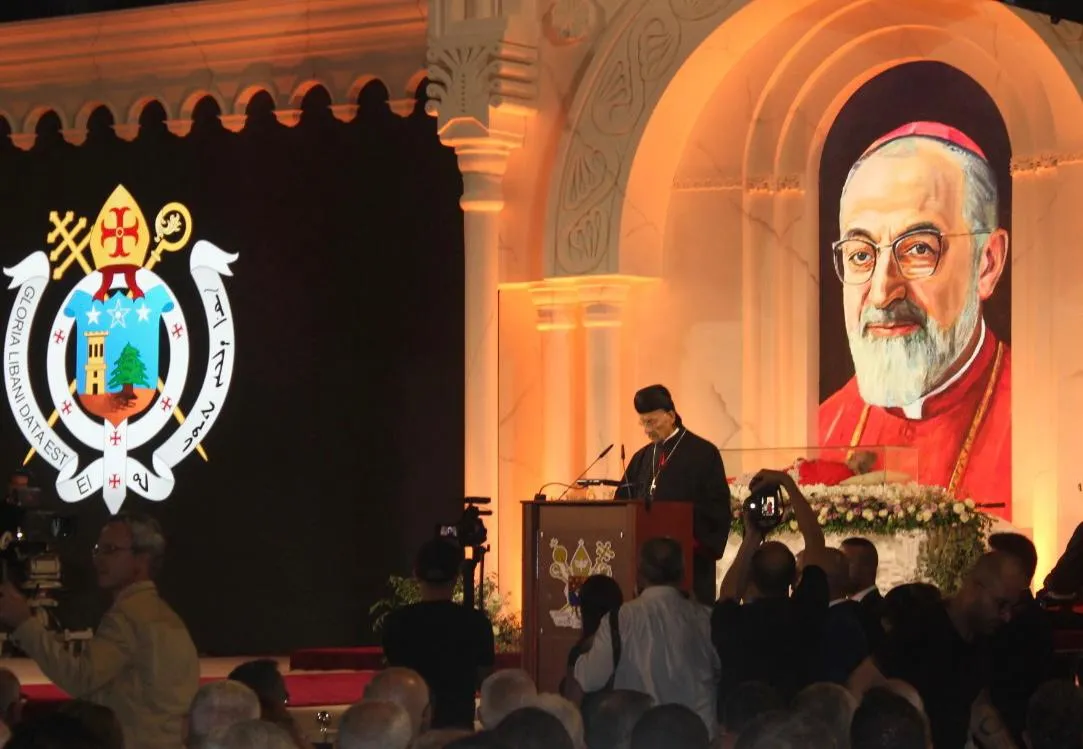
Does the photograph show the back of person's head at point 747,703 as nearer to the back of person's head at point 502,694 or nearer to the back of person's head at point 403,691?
the back of person's head at point 502,694

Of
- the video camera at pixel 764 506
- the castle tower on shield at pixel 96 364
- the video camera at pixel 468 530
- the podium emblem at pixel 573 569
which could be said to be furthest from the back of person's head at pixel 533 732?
the castle tower on shield at pixel 96 364

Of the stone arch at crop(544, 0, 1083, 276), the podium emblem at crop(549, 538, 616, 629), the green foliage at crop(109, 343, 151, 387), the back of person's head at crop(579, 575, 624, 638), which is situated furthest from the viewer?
the green foliage at crop(109, 343, 151, 387)

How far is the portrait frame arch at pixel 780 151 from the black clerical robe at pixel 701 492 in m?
3.81

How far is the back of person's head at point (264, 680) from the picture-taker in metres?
5.94

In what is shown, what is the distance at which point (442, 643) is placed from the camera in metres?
6.70

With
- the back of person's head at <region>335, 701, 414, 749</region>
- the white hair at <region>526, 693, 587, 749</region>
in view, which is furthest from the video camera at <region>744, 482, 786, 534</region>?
the back of person's head at <region>335, 701, 414, 749</region>

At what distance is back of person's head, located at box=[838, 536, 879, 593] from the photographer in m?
7.82

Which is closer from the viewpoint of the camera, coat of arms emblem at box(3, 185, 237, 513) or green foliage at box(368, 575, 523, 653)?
green foliage at box(368, 575, 523, 653)

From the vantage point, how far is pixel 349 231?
47.7 feet

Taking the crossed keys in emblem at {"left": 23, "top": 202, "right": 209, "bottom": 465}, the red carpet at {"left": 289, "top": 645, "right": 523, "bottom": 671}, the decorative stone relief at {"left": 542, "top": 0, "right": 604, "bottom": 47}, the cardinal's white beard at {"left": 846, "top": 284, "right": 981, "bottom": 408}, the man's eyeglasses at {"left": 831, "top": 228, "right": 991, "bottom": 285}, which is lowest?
the red carpet at {"left": 289, "top": 645, "right": 523, "bottom": 671}

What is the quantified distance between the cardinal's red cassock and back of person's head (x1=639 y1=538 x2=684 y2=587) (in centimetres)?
594

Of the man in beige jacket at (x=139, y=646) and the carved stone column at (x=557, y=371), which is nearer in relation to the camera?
the man in beige jacket at (x=139, y=646)

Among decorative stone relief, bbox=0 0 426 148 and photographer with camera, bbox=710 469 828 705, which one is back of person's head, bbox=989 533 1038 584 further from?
decorative stone relief, bbox=0 0 426 148

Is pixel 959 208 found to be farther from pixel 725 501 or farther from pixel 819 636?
pixel 819 636
